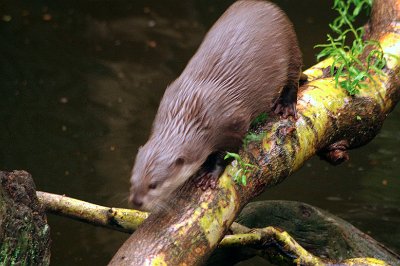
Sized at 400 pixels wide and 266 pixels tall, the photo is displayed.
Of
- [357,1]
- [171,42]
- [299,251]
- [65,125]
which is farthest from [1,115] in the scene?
[299,251]

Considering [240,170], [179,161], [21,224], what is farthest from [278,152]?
[21,224]

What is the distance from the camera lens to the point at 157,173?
238 centimetres

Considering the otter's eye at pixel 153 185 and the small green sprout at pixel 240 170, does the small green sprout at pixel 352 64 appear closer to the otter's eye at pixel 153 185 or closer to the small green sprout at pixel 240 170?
the small green sprout at pixel 240 170

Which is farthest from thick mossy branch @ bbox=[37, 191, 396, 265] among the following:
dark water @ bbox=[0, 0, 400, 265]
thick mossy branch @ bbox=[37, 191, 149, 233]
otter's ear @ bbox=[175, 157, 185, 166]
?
dark water @ bbox=[0, 0, 400, 265]

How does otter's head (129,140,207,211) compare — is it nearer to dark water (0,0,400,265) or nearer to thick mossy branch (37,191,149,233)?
thick mossy branch (37,191,149,233)

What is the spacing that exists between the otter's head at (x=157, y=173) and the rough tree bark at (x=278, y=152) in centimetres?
4

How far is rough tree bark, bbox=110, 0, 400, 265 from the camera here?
2.24 m

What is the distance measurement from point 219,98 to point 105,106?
9.16ft

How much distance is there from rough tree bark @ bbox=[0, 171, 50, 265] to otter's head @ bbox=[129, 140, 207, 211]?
353 mm

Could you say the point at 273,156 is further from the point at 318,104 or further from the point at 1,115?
the point at 1,115

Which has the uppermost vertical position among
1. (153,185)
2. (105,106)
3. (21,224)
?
(153,185)

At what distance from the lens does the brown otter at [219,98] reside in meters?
2.41

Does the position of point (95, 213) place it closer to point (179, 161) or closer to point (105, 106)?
point (179, 161)

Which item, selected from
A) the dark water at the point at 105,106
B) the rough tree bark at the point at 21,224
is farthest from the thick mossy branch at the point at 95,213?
the dark water at the point at 105,106
